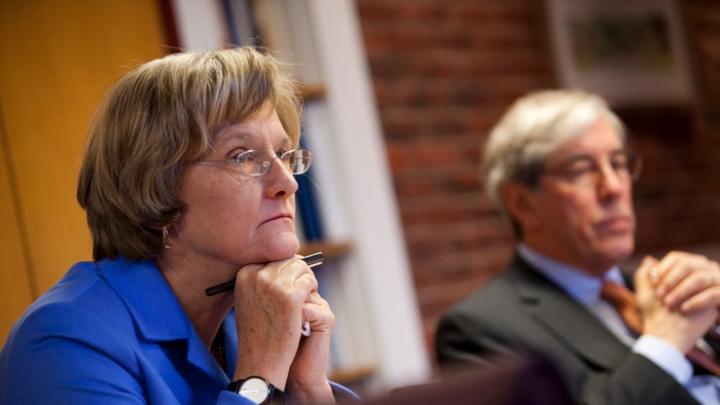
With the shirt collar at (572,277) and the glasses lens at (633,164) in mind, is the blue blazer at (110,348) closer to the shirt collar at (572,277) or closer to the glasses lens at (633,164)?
the shirt collar at (572,277)

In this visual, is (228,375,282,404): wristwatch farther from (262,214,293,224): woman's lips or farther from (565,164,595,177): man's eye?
(565,164,595,177): man's eye

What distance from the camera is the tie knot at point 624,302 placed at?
2393 millimetres

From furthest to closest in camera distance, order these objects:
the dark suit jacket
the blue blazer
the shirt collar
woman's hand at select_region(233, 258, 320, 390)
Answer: the shirt collar < the dark suit jacket < woman's hand at select_region(233, 258, 320, 390) < the blue blazer

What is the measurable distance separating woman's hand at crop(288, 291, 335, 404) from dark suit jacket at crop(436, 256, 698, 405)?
24.1 inches

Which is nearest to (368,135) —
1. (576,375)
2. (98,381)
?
(576,375)

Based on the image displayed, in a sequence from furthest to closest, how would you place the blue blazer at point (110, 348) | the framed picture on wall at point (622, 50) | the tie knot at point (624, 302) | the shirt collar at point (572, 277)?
the framed picture on wall at point (622, 50) < the shirt collar at point (572, 277) < the tie knot at point (624, 302) < the blue blazer at point (110, 348)

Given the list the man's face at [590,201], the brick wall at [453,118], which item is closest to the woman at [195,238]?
the man's face at [590,201]

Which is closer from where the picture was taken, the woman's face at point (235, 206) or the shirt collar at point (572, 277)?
the woman's face at point (235, 206)

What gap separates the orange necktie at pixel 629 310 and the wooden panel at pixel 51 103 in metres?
1.27

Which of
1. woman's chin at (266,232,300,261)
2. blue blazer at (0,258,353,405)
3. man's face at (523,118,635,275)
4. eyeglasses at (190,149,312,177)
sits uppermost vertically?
eyeglasses at (190,149,312,177)

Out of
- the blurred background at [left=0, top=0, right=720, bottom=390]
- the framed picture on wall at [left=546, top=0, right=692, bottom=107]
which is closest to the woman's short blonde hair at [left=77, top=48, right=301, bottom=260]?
the blurred background at [left=0, top=0, right=720, bottom=390]

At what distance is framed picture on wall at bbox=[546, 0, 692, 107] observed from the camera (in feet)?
14.0

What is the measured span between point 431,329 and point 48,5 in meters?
1.73

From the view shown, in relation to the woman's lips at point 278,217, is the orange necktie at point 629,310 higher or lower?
lower
